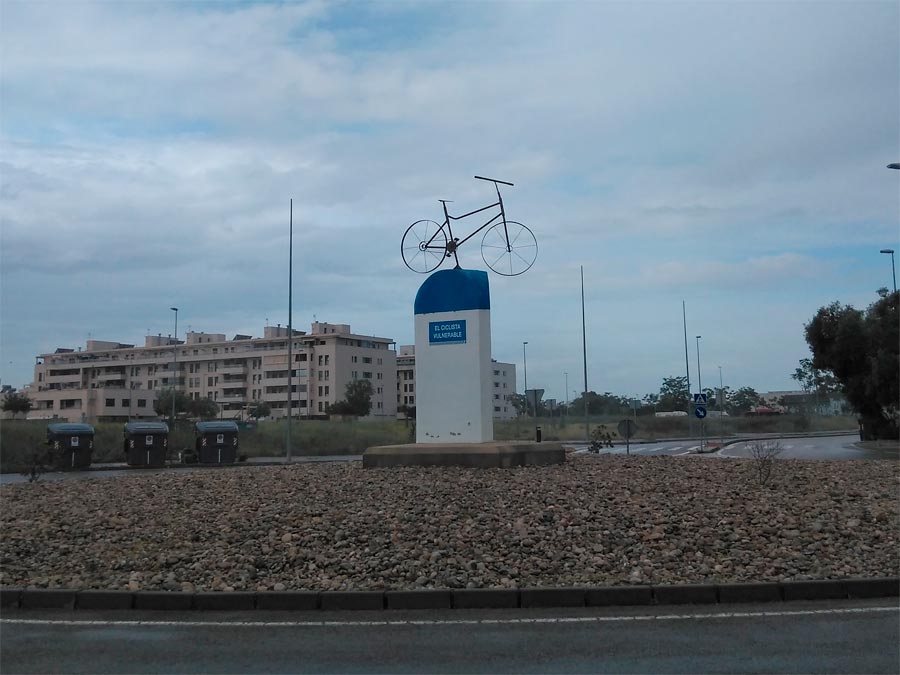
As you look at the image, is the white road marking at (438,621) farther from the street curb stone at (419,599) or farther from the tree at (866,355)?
the tree at (866,355)

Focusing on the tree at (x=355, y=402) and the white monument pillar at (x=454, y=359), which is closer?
the white monument pillar at (x=454, y=359)

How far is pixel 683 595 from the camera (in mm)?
8758

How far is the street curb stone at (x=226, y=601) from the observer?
8.76 m

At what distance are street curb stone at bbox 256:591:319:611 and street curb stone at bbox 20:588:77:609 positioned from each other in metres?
1.94

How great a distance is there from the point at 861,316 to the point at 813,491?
109 feet

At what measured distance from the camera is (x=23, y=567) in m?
10.1

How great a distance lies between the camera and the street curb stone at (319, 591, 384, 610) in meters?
8.71

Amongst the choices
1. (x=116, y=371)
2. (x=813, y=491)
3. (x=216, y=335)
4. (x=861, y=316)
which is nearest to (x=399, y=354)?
(x=216, y=335)

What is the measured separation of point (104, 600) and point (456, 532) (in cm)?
394

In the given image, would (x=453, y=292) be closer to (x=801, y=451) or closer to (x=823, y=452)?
(x=823, y=452)

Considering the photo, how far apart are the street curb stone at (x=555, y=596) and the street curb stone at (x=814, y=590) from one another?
2054 mm

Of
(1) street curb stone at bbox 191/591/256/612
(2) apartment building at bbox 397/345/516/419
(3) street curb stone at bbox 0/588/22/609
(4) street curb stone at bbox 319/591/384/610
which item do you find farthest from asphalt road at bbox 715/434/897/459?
(2) apartment building at bbox 397/345/516/419

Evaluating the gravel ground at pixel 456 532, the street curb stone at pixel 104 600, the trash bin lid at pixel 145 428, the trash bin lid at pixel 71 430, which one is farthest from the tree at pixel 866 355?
the street curb stone at pixel 104 600

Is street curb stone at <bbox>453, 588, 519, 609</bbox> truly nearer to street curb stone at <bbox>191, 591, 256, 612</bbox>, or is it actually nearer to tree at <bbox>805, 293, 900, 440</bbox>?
street curb stone at <bbox>191, 591, 256, 612</bbox>
